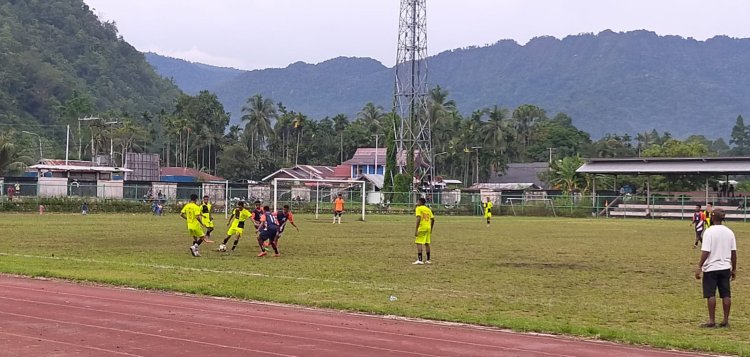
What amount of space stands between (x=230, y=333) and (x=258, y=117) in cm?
12063

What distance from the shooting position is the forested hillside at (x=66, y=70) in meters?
134

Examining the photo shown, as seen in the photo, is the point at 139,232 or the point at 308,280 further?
the point at 139,232

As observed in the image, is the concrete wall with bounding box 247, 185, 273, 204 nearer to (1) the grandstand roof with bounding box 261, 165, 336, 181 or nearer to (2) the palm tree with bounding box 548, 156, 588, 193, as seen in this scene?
(1) the grandstand roof with bounding box 261, 165, 336, 181

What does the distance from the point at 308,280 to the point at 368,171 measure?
10058 cm

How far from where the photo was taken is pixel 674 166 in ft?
245

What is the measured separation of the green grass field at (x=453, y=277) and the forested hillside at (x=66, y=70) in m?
108

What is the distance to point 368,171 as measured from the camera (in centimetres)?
11894

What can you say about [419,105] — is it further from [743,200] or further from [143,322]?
[143,322]

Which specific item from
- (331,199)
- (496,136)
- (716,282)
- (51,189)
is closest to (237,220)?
(716,282)

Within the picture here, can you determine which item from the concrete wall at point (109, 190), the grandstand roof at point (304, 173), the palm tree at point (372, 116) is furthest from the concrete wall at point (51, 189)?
the palm tree at point (372, 116)

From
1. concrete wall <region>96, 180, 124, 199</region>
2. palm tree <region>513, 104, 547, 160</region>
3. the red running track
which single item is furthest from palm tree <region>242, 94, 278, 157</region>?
the red running track

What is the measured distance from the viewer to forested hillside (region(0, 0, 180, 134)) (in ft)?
441

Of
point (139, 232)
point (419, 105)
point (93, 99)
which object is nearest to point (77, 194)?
point (139, 232)

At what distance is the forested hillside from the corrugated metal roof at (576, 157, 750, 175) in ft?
265
